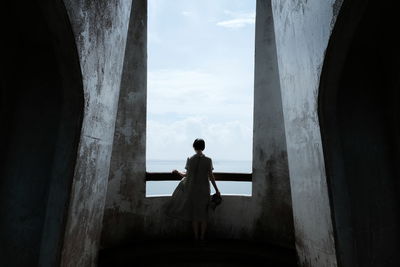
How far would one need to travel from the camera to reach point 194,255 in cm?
357

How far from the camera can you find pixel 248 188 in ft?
15.1

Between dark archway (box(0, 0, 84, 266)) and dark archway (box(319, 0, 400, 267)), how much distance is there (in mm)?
2093

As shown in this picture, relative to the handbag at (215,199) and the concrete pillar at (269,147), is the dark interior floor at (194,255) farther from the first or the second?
the handbag at (215,199)

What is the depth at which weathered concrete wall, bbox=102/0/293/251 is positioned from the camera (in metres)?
4.03

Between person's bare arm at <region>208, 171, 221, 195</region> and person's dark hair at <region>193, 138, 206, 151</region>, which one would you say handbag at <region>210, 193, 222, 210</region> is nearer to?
person's bare arm at <region>208, 171, 221, 195</region>

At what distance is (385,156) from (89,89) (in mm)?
2699

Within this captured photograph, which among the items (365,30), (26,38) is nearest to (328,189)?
(365,30)

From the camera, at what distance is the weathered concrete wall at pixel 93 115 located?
2.08 meters

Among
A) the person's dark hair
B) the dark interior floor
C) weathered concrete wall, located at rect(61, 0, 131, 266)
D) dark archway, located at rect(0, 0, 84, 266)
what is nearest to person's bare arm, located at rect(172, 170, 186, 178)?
the person's dark hair

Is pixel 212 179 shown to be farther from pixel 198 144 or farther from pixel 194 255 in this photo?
pixel 194 255

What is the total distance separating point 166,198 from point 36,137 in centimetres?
269

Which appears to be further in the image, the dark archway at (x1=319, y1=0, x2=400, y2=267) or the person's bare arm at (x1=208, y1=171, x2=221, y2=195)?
the person's bare arm at (x1=208, y1=171, x2=221, y2=195)

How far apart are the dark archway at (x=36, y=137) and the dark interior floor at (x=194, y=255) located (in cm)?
146

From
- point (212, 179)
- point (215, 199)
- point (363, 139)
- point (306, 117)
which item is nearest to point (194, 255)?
point (215, 199)
